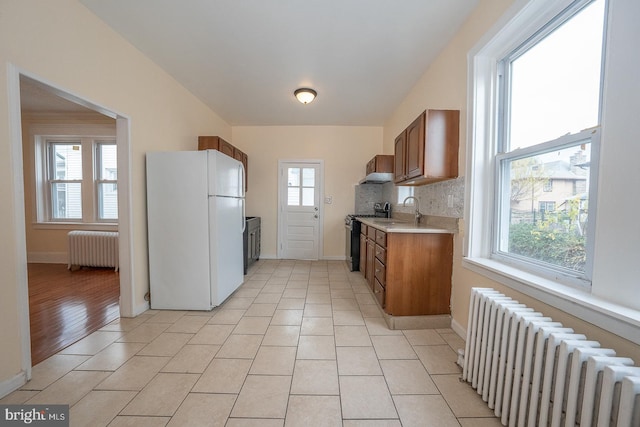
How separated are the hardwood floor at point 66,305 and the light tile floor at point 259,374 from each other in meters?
0.21

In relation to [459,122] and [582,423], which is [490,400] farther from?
[459,122]

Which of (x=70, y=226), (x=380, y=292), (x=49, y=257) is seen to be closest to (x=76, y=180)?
(x=70, y=226)

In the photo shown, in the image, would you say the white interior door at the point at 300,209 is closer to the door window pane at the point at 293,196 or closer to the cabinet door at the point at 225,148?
the door window pane at the point at 293,196

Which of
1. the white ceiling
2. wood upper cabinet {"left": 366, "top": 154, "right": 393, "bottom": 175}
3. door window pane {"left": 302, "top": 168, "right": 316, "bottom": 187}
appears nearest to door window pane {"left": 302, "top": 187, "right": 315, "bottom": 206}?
door window pane {"left": 302, "top": 168, "right": 316, "bottom": 187}

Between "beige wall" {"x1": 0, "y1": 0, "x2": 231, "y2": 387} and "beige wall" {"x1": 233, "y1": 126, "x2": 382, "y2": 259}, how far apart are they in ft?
5.88

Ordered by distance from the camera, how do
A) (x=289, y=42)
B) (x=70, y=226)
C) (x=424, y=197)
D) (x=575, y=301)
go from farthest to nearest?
(x=70, y=226) → (x=424, y=197) → (x=289, y=42) → (x=575, y=301)

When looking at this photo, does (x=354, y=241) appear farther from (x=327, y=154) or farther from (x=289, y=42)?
(x=289, y=42)

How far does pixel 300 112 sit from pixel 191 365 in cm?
376

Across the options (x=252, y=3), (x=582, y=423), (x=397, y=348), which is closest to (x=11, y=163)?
(x=252, y=3)

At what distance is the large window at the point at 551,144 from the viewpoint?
3.96ft

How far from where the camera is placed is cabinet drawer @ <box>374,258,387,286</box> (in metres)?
2.38

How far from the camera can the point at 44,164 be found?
14.4 feet

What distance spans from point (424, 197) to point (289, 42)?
2.21 metres

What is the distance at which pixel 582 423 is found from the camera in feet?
2.69
